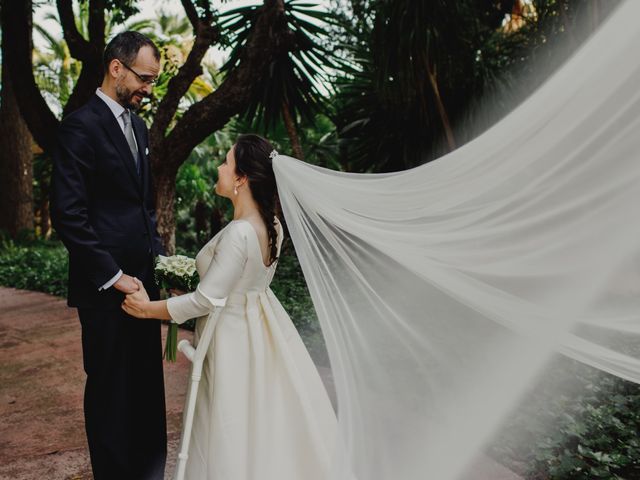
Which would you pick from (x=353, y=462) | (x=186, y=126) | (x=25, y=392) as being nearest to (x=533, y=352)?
(x=353, y=462)

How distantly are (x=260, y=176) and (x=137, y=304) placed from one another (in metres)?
0.66

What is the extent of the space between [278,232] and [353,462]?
0.89m

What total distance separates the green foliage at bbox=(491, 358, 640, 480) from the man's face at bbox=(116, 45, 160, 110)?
2320 mm

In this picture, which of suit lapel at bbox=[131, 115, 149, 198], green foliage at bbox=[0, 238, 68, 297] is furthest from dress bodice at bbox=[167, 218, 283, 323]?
green foliage at bbox=[0, 238, 68, 297]

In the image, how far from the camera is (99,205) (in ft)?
7.61

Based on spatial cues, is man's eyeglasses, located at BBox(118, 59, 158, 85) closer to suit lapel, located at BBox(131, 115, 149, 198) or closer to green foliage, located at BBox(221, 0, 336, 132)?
suit lapel, located at BBox(131, 115, 149, 198)

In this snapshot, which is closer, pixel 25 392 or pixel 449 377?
pixel 449 377

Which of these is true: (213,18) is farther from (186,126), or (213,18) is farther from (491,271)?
(491,271)

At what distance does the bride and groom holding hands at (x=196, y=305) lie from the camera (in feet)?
7.13

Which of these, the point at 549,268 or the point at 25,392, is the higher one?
the point at 549,268

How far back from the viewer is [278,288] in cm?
708

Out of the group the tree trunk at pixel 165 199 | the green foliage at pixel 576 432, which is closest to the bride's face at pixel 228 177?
the green foliage at pixel 576 432

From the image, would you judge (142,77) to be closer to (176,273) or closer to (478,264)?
(176,273)

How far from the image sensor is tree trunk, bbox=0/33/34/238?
12453 mm
